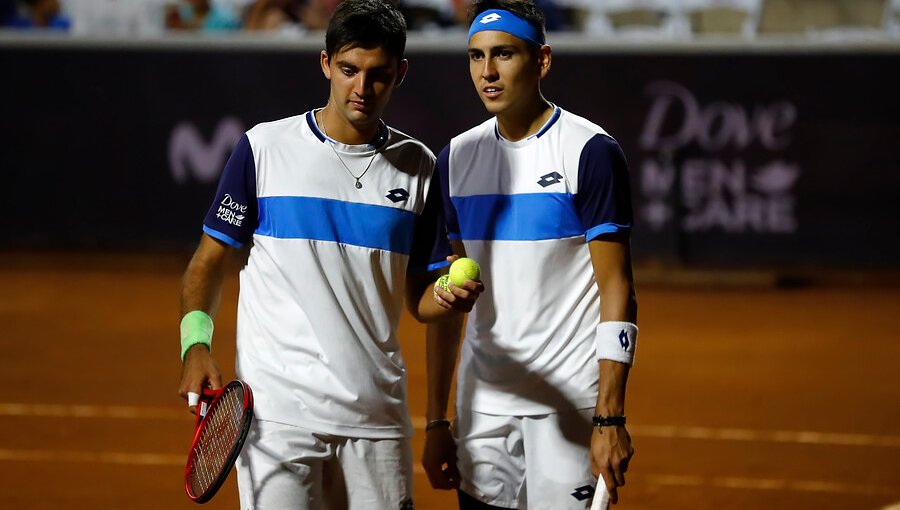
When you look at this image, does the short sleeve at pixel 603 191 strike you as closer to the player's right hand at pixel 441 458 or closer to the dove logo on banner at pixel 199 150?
the player's right hand at pixel 441 458

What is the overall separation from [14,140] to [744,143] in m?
8.60

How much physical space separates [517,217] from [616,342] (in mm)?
578

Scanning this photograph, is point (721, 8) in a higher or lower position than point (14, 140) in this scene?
higher

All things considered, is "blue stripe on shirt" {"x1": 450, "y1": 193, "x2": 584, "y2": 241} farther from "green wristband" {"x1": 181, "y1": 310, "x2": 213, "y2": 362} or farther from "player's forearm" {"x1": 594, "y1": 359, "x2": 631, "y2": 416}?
"green wristband" {"x1": 181, "y1": 310, "x2": 213, "y2": 362}

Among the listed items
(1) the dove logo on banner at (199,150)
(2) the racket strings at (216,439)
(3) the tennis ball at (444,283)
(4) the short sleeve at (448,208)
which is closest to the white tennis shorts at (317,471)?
(2) the racket strings at (216,439)

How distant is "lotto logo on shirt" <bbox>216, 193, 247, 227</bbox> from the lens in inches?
157

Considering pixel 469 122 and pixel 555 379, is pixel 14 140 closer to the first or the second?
pixel 469 122

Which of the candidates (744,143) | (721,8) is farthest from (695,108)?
(721,8)

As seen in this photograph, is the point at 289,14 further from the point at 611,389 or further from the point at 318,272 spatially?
the point at 611,389

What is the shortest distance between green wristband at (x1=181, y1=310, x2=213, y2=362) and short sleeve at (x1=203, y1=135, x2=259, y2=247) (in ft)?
0.82

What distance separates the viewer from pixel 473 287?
3.73 meters

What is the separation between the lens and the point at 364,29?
394 cm

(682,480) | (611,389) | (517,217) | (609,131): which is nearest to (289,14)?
(609,131)

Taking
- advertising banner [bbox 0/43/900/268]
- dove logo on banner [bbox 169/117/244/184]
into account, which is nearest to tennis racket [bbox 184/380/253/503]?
advertising banner [bbox 0/43/900/268]
